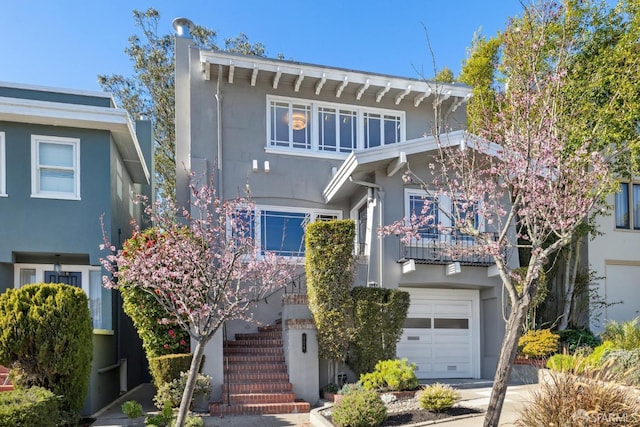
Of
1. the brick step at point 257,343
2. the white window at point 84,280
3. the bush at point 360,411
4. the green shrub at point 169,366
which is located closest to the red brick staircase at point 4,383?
the white window at point 84,280

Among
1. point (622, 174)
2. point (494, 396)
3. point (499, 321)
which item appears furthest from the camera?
point (622, 174)

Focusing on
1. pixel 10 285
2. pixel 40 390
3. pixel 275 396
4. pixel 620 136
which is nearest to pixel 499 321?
pixel 620 136

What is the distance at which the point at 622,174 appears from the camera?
13625mm

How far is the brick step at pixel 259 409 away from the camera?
9727 mm

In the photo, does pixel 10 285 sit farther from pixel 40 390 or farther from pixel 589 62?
pixel 589 62

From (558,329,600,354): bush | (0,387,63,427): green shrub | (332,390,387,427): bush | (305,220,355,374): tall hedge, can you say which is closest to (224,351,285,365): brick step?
(305,220,355,374): tall hedge

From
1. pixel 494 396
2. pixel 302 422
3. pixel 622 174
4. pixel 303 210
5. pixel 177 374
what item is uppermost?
pixel 622 174

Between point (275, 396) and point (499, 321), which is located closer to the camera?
point (275, 396)

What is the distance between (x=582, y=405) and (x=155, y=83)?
911 inches

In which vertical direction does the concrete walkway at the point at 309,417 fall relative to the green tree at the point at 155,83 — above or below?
below

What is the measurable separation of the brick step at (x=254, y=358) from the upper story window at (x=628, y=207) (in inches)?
485

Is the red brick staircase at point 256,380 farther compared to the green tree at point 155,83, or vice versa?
the green tree at point 155,83

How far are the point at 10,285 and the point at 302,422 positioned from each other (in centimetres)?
802

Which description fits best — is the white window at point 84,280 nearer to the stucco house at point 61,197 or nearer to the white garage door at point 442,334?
the stucco house at point 61,197
